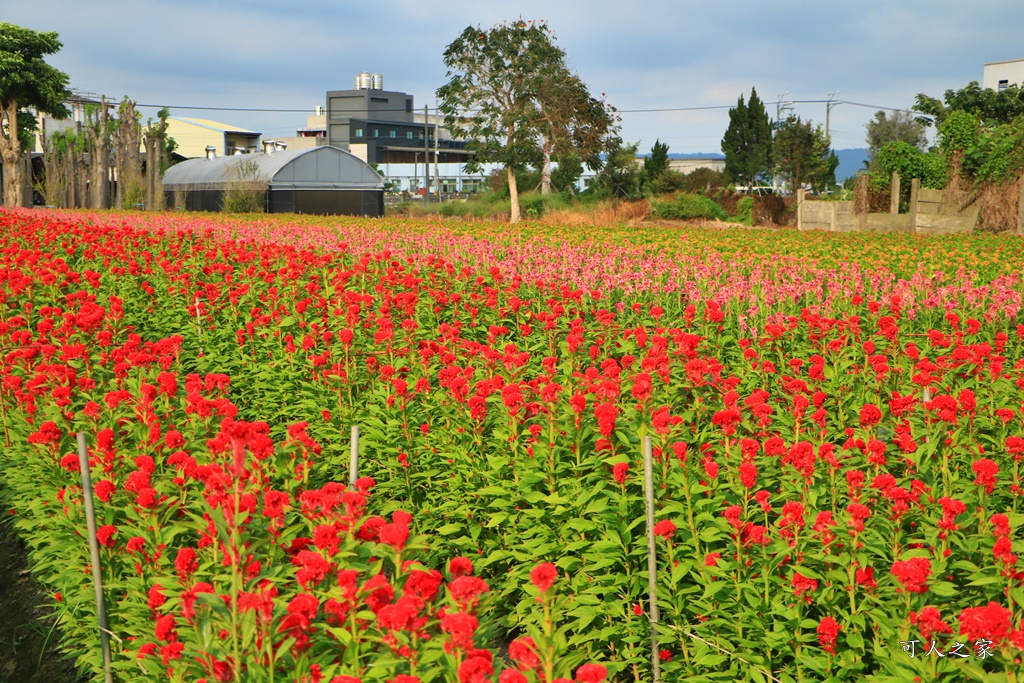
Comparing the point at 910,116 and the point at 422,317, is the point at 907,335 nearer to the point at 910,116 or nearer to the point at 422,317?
the point at 422,317

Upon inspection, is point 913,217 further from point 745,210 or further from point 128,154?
point 128,154

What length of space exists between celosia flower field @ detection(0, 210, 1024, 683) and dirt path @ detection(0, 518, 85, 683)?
0.95ft

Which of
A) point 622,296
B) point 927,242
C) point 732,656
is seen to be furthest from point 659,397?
point 927,242

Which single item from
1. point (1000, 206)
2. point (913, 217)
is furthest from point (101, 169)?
point (1000, 206)

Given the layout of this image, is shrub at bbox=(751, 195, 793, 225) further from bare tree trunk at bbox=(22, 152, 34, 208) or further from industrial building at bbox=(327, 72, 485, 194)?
industrial building at bbox=(327, 72, 485, 194)

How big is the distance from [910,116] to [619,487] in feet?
297

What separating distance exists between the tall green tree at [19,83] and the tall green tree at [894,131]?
5871 centimetres

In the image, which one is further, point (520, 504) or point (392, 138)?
point (392, 138)

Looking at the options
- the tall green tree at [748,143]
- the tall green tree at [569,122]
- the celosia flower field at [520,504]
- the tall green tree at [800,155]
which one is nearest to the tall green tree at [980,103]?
the tall green tree at [569,122]

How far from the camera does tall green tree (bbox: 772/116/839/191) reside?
65.1 metres

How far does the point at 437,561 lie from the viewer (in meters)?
5.01

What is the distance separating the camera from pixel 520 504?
488 cm

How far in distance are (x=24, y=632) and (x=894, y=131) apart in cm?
8296

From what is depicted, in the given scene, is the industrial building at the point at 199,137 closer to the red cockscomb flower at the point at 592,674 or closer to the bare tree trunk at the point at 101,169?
the bare tree trunk at the point at 101,169
